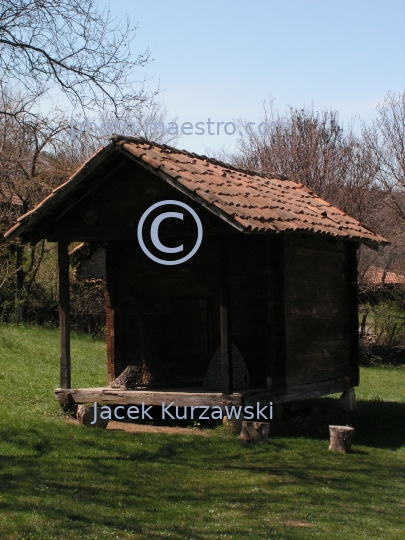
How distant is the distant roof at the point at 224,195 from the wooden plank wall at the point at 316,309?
22.6 inches

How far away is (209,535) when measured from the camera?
6562 millimetres

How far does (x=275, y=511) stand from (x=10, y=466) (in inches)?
126

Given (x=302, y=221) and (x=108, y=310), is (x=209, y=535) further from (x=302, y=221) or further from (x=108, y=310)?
(x=108, y=310)

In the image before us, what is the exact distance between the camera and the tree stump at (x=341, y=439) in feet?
34.9

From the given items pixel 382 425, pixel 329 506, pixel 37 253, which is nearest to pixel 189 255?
pixel 382 425

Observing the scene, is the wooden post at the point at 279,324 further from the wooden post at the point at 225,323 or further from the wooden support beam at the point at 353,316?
the wooden support beam at the point at 353,316

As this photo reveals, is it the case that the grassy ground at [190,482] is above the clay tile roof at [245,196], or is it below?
below

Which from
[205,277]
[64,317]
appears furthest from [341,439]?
[64,317]

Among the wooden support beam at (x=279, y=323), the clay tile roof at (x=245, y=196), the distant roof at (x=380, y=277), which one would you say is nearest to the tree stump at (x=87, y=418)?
the wooden support beam at (x=279, y=323)

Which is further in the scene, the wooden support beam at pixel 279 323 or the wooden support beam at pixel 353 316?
the wooden support beam at pixel 353 316

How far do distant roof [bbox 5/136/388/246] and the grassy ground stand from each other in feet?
10.1

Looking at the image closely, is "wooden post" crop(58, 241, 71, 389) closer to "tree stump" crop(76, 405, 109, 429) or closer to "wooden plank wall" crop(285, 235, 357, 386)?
"tree stump" crop(76, 405, 109, 429)

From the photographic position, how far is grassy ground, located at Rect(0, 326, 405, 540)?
679 cm

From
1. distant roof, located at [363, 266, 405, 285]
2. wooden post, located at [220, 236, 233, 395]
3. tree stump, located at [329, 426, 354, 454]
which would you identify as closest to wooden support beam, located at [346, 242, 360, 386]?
tree stump, located at [329, 426, 354, 454]
